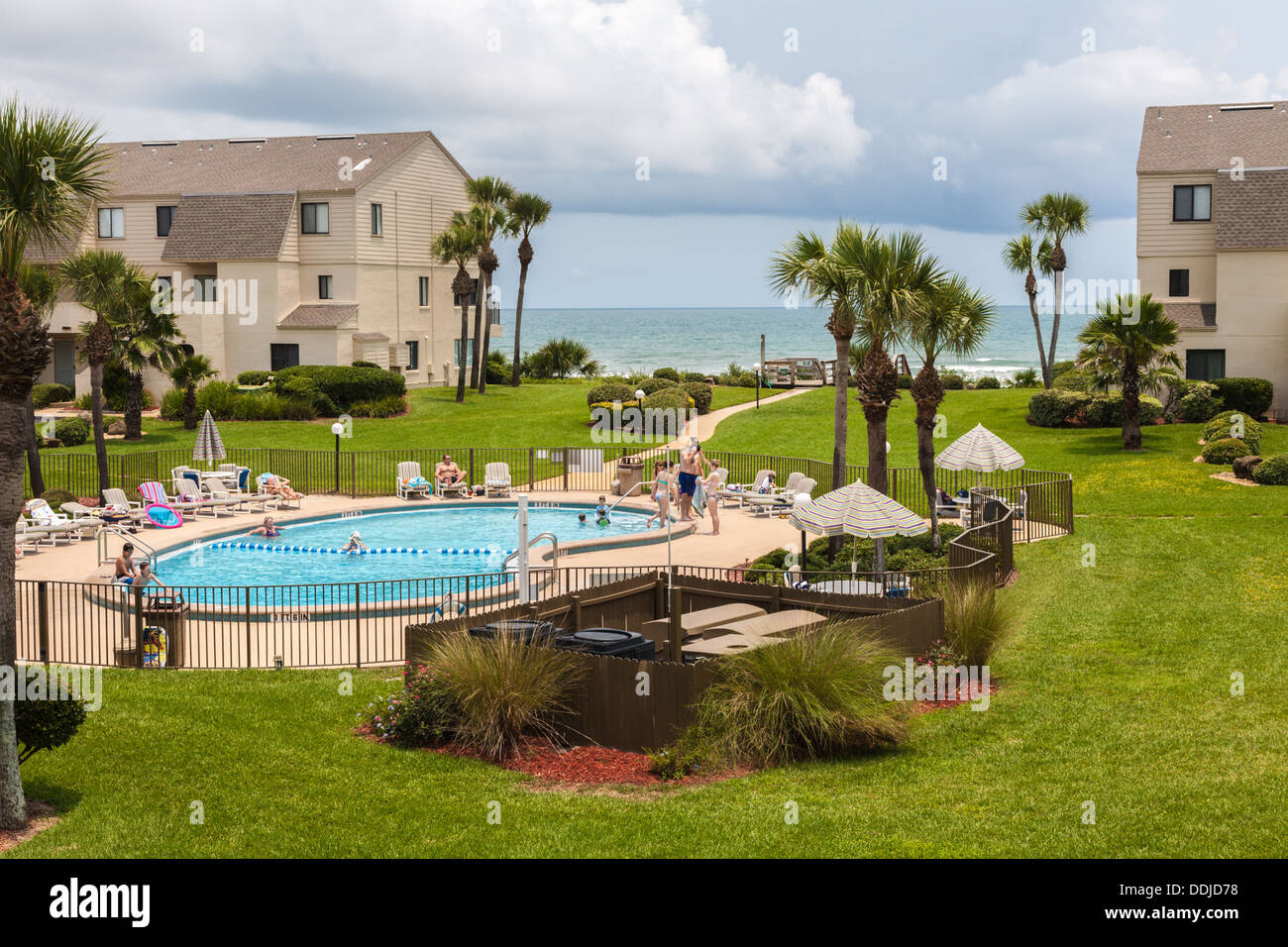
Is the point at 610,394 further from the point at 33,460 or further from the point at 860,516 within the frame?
the point at 860,516

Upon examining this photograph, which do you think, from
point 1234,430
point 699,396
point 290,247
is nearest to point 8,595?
point 1234,430

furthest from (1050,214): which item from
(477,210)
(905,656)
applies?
(905,656)

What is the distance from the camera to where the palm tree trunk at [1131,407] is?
36.7 m

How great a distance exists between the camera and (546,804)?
39.2 ft

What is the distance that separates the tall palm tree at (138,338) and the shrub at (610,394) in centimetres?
1444

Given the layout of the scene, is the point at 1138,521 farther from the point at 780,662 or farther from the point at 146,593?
the point at 146,593

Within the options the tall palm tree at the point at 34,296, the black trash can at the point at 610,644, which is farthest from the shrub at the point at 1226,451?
the tall palm tree at the point at 34,296

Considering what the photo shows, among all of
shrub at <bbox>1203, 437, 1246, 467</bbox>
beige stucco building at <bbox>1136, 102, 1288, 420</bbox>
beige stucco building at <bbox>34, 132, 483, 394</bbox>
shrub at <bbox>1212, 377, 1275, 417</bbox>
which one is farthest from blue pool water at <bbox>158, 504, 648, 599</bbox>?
beige stucco building at <bbox>1136, 102, 1288, 420</bbox>

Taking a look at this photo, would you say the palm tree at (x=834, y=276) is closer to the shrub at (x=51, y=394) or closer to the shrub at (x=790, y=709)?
the shrub at (x=790, y=709)

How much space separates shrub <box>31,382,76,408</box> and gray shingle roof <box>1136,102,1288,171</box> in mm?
40425

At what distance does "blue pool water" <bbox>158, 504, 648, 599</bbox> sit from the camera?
85.0 ft

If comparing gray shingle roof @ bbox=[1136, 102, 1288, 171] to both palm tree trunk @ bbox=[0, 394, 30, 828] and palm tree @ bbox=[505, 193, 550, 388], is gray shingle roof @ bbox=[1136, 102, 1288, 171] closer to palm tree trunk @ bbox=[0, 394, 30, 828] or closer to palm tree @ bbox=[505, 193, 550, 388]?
palm tree @ bbox=[505, 193, 550, 388]

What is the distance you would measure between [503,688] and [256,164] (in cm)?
4739
